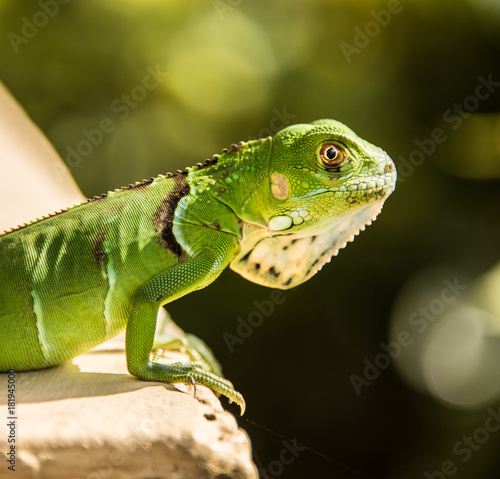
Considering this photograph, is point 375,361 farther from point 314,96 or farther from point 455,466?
point 314,96

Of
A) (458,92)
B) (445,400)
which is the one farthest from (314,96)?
(445,400)

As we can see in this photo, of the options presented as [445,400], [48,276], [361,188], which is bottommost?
[445,400]

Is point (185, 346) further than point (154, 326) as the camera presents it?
Yes

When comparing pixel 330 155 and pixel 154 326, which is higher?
pixel 330 155

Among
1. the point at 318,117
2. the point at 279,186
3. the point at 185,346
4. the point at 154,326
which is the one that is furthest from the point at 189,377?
the point at 318,117

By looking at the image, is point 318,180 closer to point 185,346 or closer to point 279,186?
point 279,186
